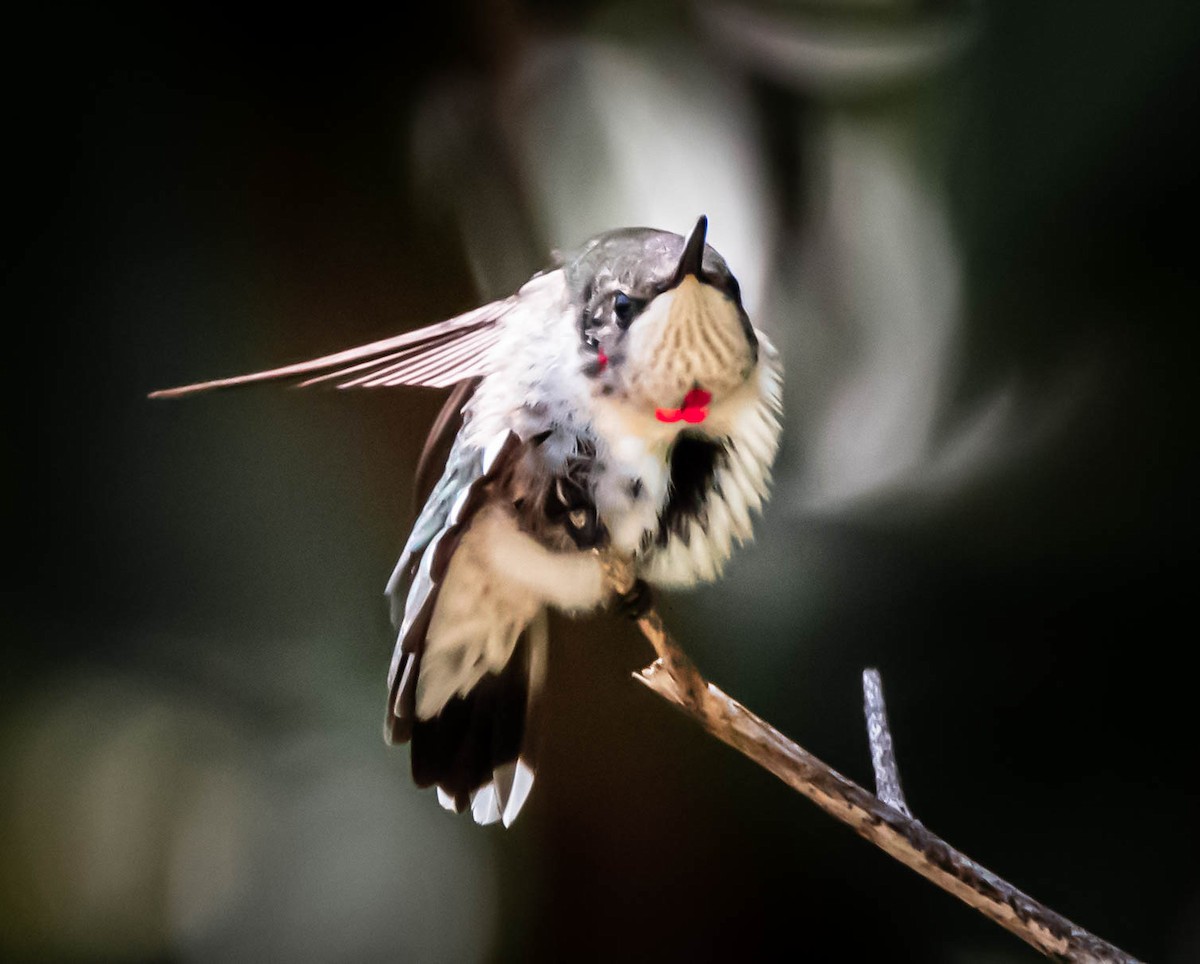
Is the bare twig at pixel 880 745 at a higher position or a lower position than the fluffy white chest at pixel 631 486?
lower

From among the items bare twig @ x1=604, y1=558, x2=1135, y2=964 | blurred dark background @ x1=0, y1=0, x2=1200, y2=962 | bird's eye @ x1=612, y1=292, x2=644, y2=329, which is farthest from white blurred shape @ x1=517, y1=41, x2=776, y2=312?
bare twig @ x1=604, y1=558, x2=1135, y2=964

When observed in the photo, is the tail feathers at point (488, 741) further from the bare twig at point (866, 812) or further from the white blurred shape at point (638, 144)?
the white blurred shape at point (638, 144)

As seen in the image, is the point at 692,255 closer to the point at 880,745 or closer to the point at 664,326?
the point at 664,326

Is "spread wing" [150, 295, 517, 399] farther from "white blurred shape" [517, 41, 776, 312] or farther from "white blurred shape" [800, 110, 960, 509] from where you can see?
"white blurred shape" [800, 110, 960, 509]

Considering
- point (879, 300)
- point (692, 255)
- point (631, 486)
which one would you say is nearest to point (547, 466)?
point (631, 486)

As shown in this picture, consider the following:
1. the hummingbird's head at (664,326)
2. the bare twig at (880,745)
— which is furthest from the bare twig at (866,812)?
the hummingbird's head at (664,326)

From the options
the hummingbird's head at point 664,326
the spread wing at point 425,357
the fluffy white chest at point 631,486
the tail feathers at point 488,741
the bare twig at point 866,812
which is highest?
the spread wing at point 425,357
